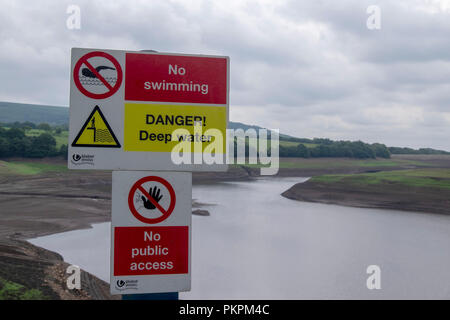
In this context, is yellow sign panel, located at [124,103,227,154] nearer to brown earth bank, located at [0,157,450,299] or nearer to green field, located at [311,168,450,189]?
brown earth bank, located at [0,157,450,299]

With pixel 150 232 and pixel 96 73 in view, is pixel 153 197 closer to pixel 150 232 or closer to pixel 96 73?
pixel 150 232

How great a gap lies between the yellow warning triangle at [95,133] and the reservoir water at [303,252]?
40.5 ft

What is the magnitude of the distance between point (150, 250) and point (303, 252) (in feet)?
70.5

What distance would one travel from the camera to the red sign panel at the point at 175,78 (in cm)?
302

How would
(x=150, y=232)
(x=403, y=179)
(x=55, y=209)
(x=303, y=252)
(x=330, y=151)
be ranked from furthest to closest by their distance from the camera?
(x=330, y=151), (x=403, y=179), (x=55, y=209), (x=303, y=252), (x=150, y=232)

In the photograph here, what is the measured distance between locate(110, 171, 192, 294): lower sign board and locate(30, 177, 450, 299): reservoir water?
11912 mm

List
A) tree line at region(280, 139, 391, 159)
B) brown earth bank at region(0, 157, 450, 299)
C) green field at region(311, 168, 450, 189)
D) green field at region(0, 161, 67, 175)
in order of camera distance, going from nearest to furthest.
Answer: brown earth bank at region(0, 157, 450, 299) → green field at region(311, 168, 450, 189) → green field at region(0, 161, 67, 175) → tree line at region(280, 139, 391, 159)

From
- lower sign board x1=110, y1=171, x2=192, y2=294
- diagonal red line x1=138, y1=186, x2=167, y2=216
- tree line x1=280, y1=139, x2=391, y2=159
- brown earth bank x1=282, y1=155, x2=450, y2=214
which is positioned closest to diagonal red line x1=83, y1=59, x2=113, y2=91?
lower sign board x1=110, y1=171, x2=192, y2=294

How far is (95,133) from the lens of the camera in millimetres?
2965

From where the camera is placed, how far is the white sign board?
299 cm

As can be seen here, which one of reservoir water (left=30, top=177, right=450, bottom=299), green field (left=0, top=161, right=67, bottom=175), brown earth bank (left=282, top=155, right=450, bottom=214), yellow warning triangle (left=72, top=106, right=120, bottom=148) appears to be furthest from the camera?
green field (left=0, top=161, right=67, bottom=175)

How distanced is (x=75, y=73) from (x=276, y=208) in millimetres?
36791

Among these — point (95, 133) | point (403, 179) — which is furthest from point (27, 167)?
point (95, 133)
